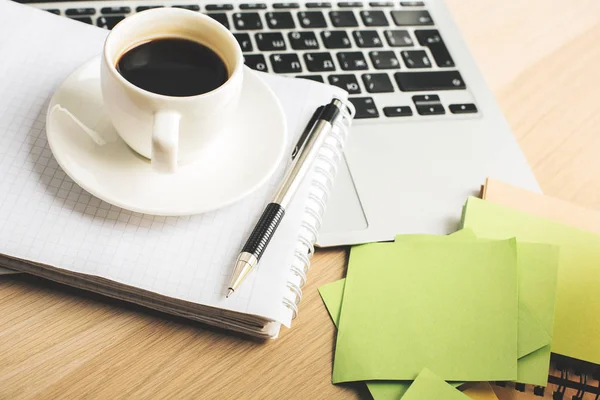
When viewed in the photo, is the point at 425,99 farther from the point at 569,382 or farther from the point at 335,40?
the point at 569,382

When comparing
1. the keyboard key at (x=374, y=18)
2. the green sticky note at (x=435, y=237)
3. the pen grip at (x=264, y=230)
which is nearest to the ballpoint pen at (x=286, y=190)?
the pen grip at (x=264, y=230)

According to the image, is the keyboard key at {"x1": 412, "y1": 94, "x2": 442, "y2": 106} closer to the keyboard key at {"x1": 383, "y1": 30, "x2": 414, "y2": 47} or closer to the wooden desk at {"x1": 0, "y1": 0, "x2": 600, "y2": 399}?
the keyboard key at {"x1": 383, "y1": 30, "x2": 414, "y2": 47}

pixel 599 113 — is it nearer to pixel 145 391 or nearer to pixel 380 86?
pixel 380 86

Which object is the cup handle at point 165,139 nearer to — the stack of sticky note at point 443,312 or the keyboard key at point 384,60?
the stack of sticky note at point 443,312

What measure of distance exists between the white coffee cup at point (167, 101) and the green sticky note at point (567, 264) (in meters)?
0.25

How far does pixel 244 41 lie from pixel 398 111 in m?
0.19

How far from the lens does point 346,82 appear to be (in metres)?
0.68

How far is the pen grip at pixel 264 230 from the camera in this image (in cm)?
48

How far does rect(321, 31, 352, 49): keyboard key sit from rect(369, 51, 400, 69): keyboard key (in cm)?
3

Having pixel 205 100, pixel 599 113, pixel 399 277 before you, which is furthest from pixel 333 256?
pixel 599 113

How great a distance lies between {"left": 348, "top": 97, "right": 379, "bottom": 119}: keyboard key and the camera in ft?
2.14

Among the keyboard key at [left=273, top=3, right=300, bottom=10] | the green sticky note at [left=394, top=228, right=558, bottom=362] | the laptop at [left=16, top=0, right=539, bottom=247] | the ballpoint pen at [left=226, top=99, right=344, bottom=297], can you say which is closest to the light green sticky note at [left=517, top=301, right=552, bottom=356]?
the green sticky note at [left=394, top=228, right=558, bottom=362]

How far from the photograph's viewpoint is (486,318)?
51cm

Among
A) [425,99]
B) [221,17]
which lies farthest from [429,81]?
[221,17]
